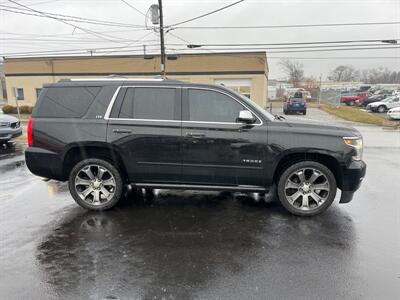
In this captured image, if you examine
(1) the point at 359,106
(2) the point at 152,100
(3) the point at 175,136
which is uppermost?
(2) the point at 152,100

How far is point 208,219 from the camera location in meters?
4.73

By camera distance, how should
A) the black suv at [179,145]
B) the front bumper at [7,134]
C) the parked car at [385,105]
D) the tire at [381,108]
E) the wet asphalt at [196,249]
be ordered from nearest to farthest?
1. the wet asphalt at [196,249]
2. the black suv at [179,145]
3. the front bumper at [7,134]
4. the parked car at [385,105]
5. the tire at [381,108]

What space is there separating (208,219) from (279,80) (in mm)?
87073

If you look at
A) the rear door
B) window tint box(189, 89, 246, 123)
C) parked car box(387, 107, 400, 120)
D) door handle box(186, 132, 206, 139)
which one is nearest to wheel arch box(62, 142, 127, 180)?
the rear door

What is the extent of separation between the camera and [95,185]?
5.08 metres

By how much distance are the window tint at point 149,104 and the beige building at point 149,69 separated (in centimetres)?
2514

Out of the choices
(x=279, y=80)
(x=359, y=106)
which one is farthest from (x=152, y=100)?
(x=279, y=80)

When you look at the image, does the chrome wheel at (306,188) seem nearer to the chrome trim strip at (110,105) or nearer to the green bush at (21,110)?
the chrome trim strip at (110,105)

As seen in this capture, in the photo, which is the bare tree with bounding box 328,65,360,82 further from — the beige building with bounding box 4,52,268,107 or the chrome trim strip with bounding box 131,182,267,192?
the chrome trim strip with bounding box 131,182,267,192

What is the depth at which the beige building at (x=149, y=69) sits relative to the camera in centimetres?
3086

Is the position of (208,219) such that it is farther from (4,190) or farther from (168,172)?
(4,190)

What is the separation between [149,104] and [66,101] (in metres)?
1.31

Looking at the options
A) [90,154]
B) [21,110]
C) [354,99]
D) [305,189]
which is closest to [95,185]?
[90,154]

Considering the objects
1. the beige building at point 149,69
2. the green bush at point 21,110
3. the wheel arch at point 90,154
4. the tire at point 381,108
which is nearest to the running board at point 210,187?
the wheel arch at point 90,154
